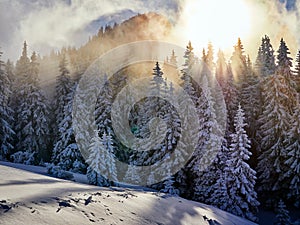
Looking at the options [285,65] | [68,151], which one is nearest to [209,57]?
[285,65]

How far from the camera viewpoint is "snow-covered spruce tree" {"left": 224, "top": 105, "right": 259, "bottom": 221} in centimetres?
2416

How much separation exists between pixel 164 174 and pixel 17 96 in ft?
80.3

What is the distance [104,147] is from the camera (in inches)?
866

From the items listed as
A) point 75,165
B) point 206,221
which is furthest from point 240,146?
point 75,165

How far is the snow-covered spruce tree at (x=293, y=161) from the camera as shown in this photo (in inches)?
1094

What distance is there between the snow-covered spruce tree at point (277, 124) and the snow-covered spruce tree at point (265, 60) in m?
3.20

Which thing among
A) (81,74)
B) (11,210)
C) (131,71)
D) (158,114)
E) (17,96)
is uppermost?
(131,71)

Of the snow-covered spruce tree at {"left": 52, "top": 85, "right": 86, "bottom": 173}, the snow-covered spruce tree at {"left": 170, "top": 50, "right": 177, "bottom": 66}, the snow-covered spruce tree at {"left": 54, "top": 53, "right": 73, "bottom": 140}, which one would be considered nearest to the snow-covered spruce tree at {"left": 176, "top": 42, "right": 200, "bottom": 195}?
the snow-covered spruce tree at {"left": 52, "top": 85, "right": 86, "bottom": 173}

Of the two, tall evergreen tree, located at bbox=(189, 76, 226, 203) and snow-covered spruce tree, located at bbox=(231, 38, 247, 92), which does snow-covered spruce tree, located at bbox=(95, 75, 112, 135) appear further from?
snow-covered spruce tree, located at bbox=(231, 38, 247, 92)

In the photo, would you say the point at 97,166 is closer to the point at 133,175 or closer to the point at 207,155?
the point at 133,175

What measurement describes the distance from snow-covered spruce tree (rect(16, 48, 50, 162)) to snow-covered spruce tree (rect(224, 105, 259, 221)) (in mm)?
23584

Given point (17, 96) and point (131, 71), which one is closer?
point (17, 96)

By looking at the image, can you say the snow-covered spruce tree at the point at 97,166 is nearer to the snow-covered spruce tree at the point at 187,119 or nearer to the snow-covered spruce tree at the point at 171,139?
the snow-covered spruce tree at the point at 171,139

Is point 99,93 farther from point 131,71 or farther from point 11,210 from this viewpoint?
point 11,210
